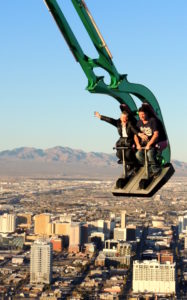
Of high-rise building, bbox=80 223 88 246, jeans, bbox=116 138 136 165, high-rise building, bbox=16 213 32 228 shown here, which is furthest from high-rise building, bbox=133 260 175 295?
jeans, bbox=116 138 136 165

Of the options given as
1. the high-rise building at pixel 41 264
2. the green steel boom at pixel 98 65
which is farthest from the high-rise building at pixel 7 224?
the green steel boom at pixel 98 65

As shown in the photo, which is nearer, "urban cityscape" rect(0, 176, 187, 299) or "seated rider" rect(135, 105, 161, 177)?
Answer: "seated rider" rect(135, 105, 161, 177)

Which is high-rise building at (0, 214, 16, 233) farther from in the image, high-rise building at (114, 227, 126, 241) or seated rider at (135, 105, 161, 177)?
seated rider at (135, 105, 161, 177)

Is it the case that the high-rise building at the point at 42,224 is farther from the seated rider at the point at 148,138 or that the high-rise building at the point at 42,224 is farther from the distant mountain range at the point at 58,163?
the distant mountain range at the point at 58,163

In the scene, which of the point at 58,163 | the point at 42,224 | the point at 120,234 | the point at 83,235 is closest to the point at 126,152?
the point at 83,235

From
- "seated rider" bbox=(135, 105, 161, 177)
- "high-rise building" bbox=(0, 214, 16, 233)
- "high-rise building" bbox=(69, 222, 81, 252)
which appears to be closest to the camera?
"seated rider" bbox=(135, 105, 161, 177)

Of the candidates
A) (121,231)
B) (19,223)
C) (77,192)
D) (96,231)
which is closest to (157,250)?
Result: (121,231)
